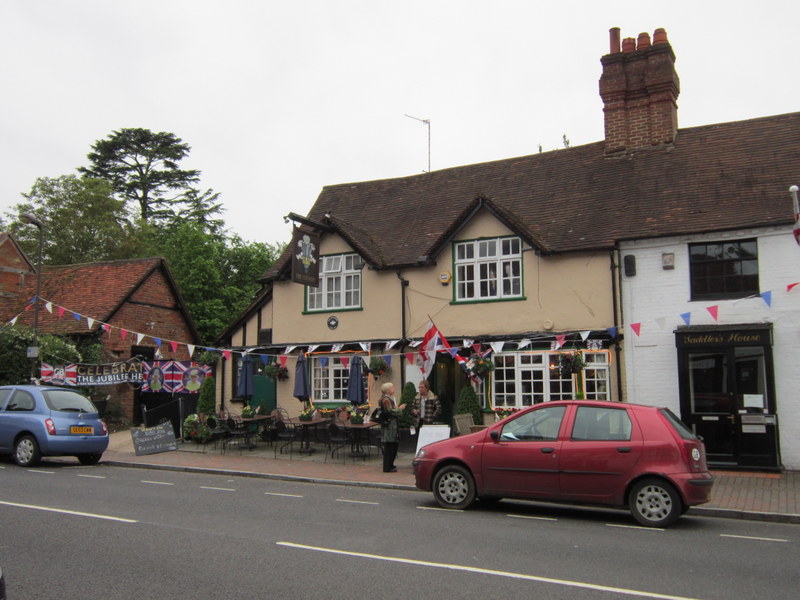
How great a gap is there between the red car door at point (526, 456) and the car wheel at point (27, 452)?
31.7ft

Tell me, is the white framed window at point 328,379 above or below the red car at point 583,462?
above

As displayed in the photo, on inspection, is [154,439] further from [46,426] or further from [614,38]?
[614,38]

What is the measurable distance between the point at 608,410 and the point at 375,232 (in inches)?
450

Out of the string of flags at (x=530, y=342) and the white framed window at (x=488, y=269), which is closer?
the string of flags at (x=530, y=342)

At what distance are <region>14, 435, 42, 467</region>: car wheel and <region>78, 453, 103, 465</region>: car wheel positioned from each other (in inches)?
47.5

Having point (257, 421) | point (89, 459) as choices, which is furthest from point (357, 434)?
point (89, 459)

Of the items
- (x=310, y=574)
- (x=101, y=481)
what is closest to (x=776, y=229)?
(x=310, y=574)

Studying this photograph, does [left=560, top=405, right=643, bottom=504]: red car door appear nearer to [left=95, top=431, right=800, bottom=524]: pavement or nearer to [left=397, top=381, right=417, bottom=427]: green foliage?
[left=95, top=431, right=800, bottom=524]: pavement

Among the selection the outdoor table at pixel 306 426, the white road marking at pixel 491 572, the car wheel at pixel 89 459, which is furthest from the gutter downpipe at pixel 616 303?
the car wheel at pixel 89 459

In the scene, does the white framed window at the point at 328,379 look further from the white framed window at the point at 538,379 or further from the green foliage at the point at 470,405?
the white framed window at the point at 538,379

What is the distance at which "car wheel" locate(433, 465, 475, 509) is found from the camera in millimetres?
10180

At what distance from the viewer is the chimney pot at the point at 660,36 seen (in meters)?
17.8

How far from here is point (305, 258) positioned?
18.2m

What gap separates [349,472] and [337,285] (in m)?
6.32
